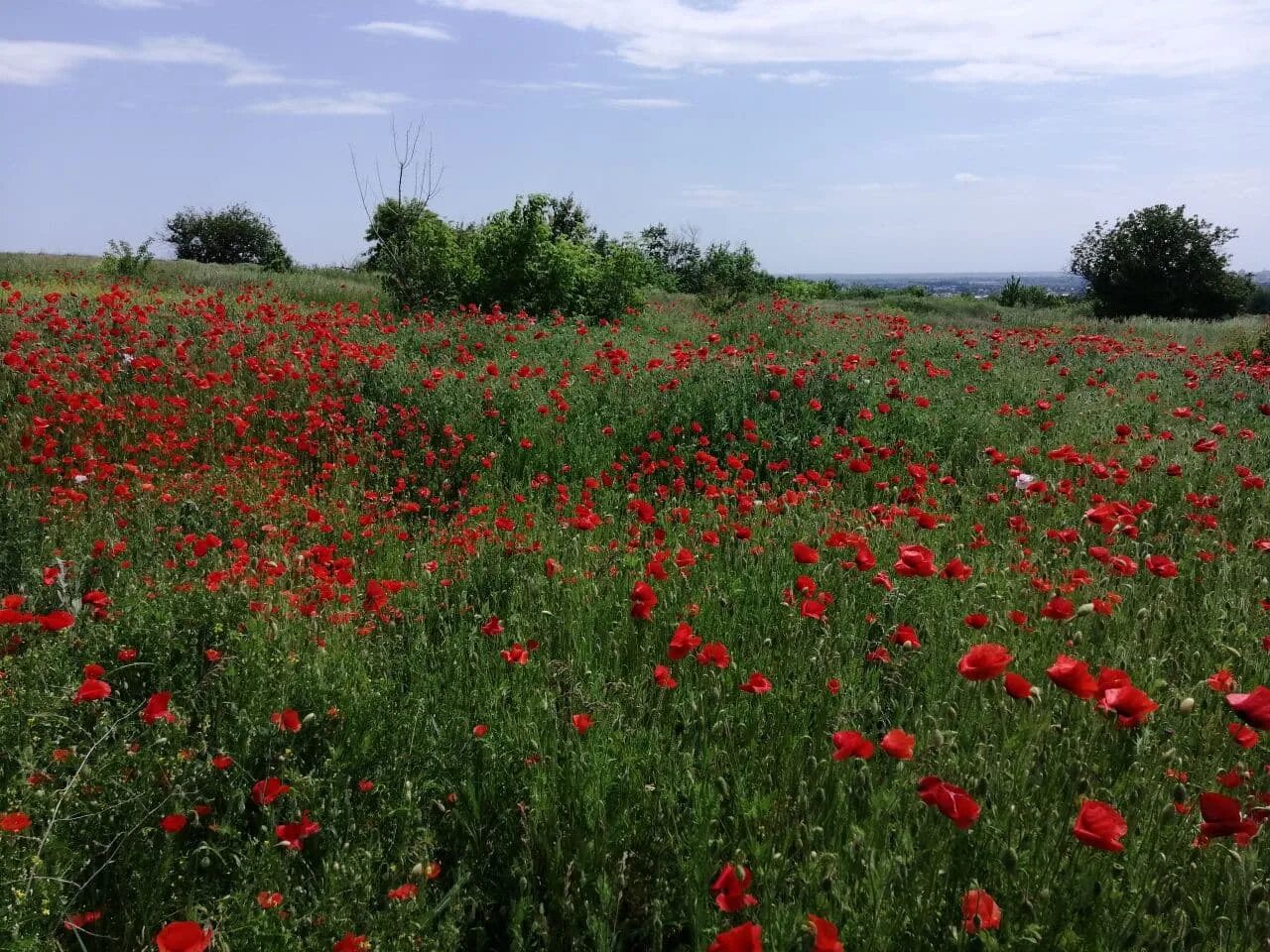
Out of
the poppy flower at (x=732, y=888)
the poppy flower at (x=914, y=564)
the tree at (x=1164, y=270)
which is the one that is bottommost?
the poppy flower at (x=732, y=888)

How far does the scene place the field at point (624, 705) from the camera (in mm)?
2027

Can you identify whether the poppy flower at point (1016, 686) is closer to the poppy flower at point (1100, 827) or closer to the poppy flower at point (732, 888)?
the poppy flower at point (1100, 827)

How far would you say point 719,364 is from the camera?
27.4 ft

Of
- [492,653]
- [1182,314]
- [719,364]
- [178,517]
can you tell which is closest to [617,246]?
[719,364]

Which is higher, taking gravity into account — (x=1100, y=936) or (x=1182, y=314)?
(x=1182, y=314)

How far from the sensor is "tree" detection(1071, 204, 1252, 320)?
100 ft

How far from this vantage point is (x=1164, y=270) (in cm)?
3089

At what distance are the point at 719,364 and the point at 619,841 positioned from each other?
254 inches

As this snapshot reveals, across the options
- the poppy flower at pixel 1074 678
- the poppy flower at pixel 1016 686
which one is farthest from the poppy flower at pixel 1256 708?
the poppy flower at pixel 1016 686

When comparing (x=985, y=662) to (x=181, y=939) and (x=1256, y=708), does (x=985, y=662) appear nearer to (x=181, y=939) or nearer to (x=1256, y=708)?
(x=1256, y=708)

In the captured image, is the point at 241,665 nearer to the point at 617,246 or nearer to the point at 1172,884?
the point at 1172,884

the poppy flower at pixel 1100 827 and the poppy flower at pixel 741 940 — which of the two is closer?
the poppy flower at pixel 741 940

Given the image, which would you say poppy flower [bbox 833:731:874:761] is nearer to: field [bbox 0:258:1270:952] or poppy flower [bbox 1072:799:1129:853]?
field [bbox 0:258:1270:952]

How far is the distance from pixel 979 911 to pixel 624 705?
59.1 inches
